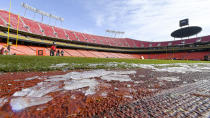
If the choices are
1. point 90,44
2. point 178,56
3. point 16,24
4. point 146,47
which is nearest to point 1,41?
point 16,24

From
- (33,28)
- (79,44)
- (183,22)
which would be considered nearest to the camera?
(33,28)

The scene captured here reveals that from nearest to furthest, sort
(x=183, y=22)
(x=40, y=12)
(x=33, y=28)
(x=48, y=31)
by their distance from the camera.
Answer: (x=33, y=28), (x=48, y=31), (x=183, y=22), (x=40, y=12)

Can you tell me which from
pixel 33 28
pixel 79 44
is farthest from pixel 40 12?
pixel 79 44

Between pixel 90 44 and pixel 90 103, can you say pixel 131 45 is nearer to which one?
pixel 90 44

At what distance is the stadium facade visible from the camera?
76.8ft

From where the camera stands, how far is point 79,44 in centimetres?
3759

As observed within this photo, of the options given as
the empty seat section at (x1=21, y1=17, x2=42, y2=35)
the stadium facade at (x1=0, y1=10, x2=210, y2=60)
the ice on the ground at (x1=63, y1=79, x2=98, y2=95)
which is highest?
the empty seat section at (x1=21, y1=17, x2=42, y2=35)

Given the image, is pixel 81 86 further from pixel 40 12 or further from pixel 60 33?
pixel 40 12

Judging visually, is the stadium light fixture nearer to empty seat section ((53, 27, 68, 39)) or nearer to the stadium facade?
the stadium facade

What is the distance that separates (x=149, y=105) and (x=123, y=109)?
219mm

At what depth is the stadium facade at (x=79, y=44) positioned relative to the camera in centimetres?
2340

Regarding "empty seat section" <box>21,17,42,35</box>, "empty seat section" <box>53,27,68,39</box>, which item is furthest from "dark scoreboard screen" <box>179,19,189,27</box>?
"empty seat section" <box>21,17,42,35</box>

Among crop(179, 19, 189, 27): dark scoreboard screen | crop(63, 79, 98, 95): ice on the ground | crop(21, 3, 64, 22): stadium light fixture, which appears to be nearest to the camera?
crop(63, 79, 98, 95): ice on the ground

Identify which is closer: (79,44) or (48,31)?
(48,31)
